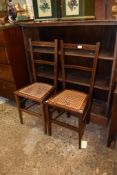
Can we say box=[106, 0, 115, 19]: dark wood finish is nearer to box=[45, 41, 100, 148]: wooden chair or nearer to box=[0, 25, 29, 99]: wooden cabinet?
box=[45, 41, 100, 148]: wooden chair

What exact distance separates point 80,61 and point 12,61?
86cm

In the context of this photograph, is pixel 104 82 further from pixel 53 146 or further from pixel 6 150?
pixel 6 150

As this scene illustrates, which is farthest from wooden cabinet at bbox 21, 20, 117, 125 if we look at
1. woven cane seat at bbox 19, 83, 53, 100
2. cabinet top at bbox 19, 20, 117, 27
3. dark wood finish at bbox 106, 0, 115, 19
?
woven cane seat at bbox 19, 83, 53, 100

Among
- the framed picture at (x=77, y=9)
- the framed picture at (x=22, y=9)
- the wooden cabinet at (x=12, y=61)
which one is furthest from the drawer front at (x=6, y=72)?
the framed picture at (x=77, y=9)

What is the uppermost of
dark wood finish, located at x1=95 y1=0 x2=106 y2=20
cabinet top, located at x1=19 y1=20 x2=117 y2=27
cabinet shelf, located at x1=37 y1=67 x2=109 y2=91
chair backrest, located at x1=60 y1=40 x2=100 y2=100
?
dark wood finish, located at x1=95 y1=0 x2=106 y2=20

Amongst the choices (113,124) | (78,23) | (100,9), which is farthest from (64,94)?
(100,9)

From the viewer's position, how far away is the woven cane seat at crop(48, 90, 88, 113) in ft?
Result: 4.87

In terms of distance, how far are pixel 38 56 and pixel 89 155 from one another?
4.60ft

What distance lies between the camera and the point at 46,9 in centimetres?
177

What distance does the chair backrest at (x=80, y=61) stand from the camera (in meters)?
1.55

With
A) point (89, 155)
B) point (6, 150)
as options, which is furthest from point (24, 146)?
point (89, 155)

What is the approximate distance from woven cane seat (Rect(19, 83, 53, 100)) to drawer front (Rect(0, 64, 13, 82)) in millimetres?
346

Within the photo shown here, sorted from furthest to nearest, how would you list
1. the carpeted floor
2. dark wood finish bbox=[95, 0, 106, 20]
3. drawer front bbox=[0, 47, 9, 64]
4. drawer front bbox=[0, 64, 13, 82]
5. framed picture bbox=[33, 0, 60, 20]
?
drawer front bbox=[0, 64, 13, 82], drawer front bbox=[0, 47, 9, 64], framed picture bbox=[33, 0, 60, 20], dark wood finish bbox=[95, 0, 106, 20], the carpeted floor

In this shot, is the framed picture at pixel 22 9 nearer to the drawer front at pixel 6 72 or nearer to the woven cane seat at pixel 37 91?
the drawer front at pixel 6 72
